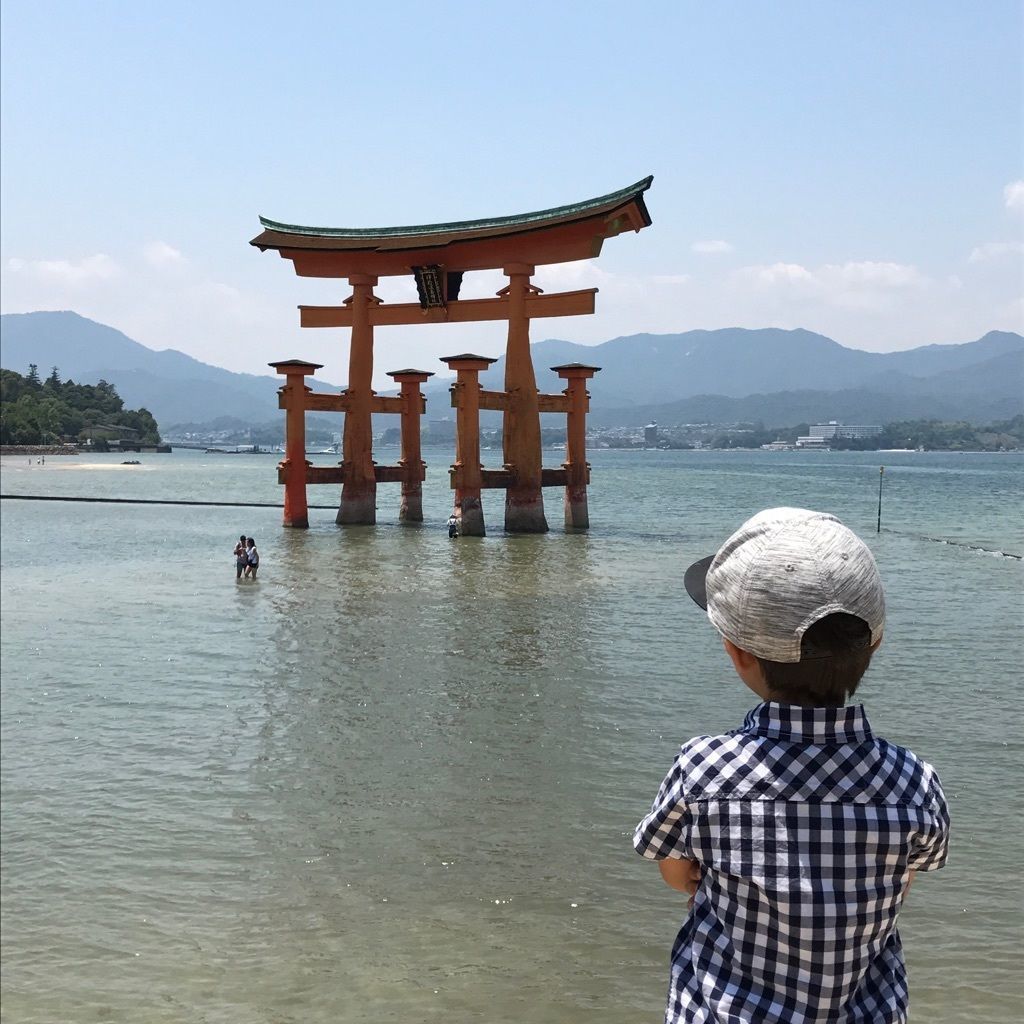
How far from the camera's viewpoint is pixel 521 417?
26594mm

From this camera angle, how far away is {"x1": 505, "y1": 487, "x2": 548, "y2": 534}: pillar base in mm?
27766

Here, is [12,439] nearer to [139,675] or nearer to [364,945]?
[139,675]

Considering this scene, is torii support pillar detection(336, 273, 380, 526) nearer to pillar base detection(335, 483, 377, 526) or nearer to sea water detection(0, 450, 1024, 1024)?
pillar base detection(335, 483, 377, 526)

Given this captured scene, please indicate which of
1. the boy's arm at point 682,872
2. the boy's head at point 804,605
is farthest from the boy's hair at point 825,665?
the boy's arm at point 682,872

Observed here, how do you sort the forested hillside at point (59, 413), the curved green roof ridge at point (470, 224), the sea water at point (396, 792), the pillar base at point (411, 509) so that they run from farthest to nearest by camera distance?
the forested hillside at point (59, 413) < the pillar base at point (411, 509) < the curved green roof ridge at point (470, 224) < the sea water at point (396, 792)

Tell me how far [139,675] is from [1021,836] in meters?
8.54

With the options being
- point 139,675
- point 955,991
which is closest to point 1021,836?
point 955,991

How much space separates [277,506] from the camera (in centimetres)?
4250

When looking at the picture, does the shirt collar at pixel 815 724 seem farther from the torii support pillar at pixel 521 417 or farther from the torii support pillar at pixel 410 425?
the torii support pillar at pixel 410 425

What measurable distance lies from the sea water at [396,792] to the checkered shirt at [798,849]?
3.20m

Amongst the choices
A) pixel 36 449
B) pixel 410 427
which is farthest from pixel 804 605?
pixel 36 449

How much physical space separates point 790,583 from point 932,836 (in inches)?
20.5

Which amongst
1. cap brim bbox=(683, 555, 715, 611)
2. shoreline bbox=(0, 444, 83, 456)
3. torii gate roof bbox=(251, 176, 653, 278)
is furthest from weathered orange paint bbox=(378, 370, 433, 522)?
shoreline bbox=(0, 444, 83, 456)

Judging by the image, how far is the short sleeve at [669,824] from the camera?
1.91 m
